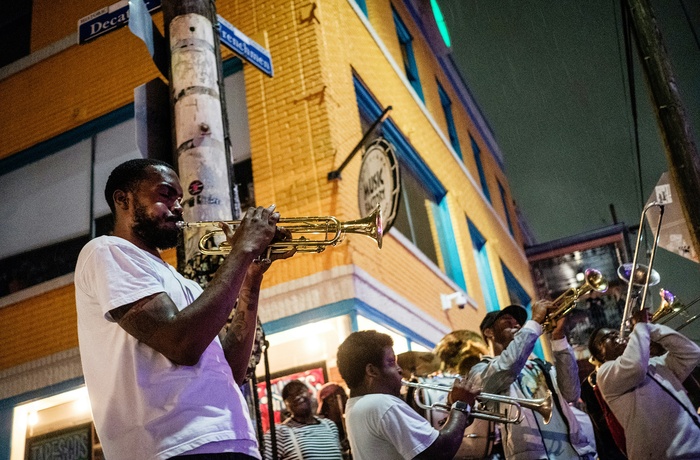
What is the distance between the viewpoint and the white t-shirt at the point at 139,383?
5.93 feet

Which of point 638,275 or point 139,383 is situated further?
point 638,275

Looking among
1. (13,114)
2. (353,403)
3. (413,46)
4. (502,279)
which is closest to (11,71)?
(13,114)

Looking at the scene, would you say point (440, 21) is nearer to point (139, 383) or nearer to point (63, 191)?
point (63, 191)

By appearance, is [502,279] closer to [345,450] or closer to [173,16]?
[345,450]

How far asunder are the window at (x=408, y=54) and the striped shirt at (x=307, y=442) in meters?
9.61

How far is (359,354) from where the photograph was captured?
3.87 m

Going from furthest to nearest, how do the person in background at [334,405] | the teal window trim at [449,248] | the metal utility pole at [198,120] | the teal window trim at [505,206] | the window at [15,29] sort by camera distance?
the teal window trim at [505,206] < the teal window trim at [449,248] < the window at [15,29] < the person in background at [334,405] < the metal utility pole at [198,120]

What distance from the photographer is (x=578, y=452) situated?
15.1 feet

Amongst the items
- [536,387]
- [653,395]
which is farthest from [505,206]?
[536,387]

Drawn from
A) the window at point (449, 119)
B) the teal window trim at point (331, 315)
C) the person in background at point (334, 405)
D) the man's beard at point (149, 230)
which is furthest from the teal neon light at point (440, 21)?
the man's beard at point (149, 230)

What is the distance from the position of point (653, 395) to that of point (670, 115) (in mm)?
3909

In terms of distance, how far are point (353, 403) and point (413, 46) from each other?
11766mm

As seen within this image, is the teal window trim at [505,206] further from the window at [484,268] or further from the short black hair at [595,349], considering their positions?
the short black hair at [595,349]

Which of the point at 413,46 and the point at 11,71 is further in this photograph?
the point at 413,46
